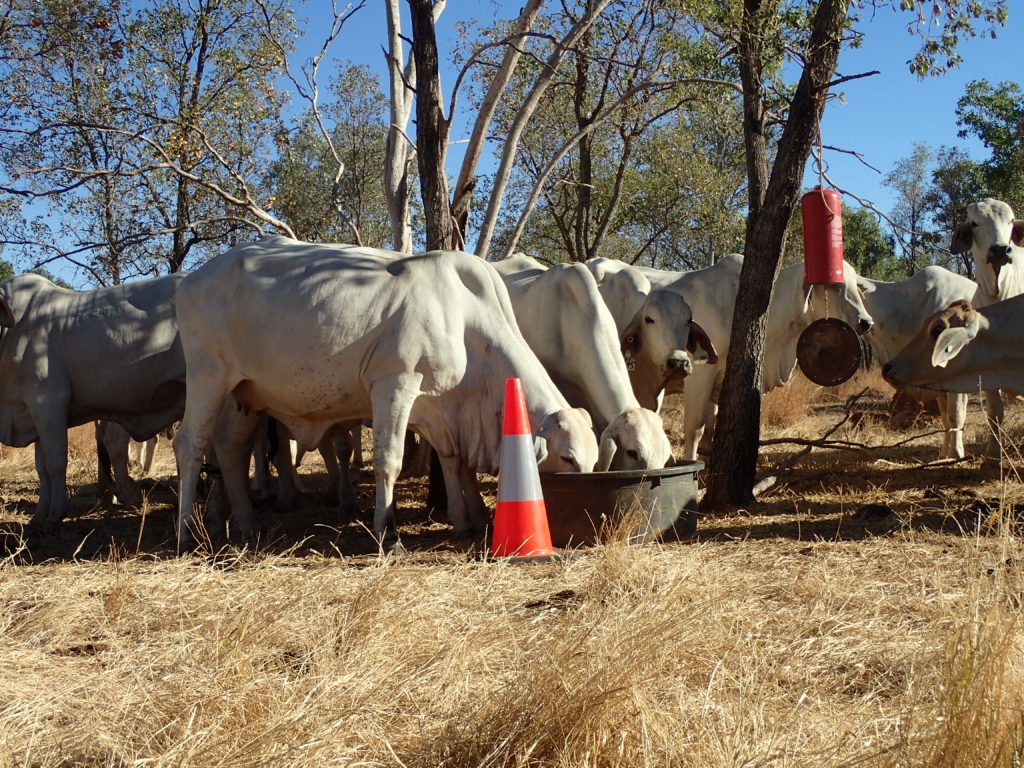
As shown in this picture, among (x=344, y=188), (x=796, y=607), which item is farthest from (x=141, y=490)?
(x=344, y=188)

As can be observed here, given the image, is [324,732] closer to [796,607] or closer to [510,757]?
[510,757]

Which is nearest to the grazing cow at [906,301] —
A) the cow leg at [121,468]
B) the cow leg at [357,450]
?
the cow leg at [357,450]

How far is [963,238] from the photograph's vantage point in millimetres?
10766

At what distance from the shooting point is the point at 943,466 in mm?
8852

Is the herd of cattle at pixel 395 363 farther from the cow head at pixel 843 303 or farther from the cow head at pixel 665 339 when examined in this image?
the cow head at pixel 843 303

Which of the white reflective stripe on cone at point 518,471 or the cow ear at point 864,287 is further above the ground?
the cow ear at point 864,287

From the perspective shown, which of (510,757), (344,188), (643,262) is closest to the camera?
(510,757)

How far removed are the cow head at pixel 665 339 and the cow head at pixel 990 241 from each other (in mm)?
3464

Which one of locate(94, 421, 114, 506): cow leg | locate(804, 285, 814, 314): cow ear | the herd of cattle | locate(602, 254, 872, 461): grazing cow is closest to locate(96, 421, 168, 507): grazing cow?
locate(94, 421, 114, 506): cow leg

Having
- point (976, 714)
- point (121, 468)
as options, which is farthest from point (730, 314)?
point (976, 714)

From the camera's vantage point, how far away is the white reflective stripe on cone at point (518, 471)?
5.73 metres

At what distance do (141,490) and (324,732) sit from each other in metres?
8.13

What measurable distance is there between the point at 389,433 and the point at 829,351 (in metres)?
3.97

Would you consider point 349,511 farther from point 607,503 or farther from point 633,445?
point 607,503
